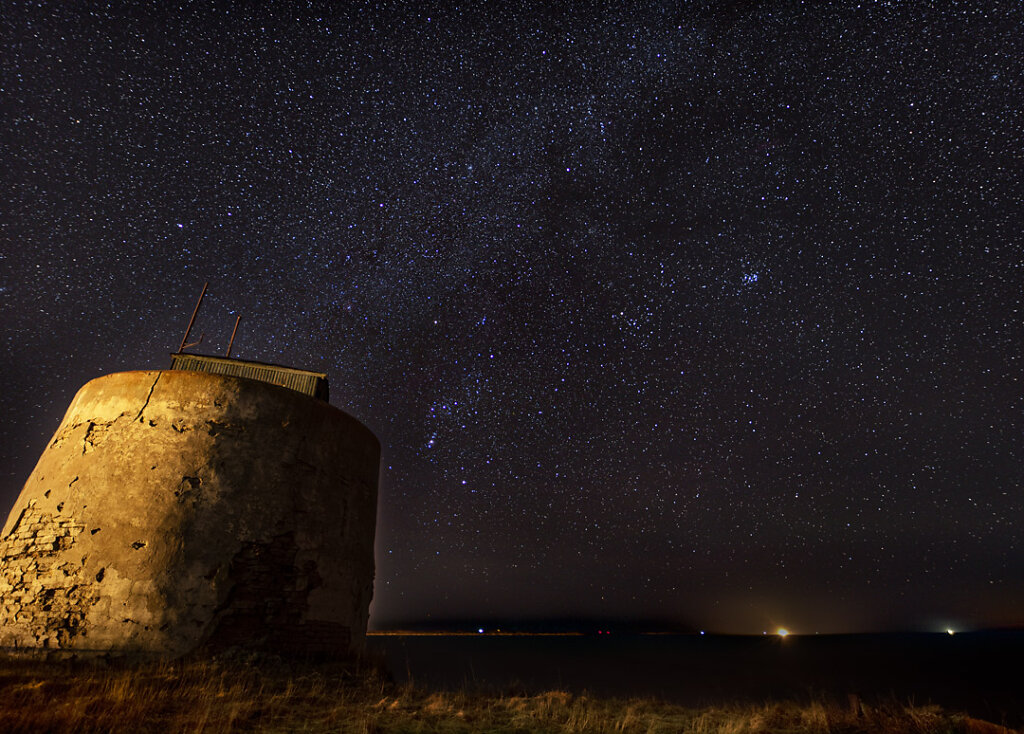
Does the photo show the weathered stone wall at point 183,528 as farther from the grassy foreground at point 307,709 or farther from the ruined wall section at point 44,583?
the grassy foreground at point 307,709

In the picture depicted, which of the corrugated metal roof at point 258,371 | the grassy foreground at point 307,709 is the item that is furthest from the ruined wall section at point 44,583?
the corrugated metal roof at point 258,371

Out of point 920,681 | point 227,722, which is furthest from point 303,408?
point 920,681

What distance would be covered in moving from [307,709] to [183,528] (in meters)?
3.26

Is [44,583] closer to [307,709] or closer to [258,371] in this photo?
[307,709]

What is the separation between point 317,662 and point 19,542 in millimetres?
4680

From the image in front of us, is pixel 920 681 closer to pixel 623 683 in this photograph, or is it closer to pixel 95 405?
pixel 623 683

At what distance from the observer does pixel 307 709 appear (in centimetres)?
635

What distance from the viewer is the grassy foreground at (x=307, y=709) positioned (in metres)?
5.27

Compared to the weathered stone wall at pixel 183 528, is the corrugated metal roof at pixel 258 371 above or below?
above

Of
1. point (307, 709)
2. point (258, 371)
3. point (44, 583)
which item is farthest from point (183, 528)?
point (258, 371)

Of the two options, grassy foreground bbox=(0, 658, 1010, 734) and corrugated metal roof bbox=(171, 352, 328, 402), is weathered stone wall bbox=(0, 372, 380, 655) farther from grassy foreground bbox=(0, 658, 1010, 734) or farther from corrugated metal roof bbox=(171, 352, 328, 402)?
corrugated metal roof bbox=(171, 352, 328, 402)

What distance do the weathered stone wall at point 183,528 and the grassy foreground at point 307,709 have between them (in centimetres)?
55

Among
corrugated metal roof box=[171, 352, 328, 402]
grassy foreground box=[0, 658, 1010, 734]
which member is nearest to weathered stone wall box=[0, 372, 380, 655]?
grassy foreground box=[0, 658, 1010, 734]

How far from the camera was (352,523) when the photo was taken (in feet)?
32.3
